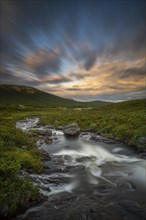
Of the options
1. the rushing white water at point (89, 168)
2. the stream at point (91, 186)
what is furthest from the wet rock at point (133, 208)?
the rushing white water at point (89, 168)

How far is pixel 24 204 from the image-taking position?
8.32m

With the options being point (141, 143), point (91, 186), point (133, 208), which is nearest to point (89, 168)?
point (91, 186)

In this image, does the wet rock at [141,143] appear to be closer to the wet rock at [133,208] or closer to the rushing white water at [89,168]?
the rushing white water at [89,168]

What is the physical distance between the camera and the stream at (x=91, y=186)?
8.30m

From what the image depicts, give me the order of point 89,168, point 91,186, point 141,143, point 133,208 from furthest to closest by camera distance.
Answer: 1. point 141,143
2. point 89,168
3. point 91,186
4. point 133,208

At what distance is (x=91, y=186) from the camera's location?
11.3 metres

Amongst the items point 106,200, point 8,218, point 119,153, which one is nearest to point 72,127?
point 119,153

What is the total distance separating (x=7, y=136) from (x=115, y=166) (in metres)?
9.24

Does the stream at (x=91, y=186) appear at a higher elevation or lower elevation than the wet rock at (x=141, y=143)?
lower

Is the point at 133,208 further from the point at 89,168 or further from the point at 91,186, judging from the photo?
the point at 89,168

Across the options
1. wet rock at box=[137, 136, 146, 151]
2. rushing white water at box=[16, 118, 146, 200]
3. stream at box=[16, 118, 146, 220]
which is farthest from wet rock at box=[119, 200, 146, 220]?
wet rock at box=[137, 136, 146, 151]

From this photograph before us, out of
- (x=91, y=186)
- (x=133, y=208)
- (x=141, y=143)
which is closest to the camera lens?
(x=133, y=208)

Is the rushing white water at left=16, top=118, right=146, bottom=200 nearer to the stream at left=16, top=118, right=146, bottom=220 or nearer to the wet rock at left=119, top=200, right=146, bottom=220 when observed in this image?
the stream at left=16, top=118, right=146, bottom=220

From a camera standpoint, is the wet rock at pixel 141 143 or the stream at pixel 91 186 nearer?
the stream at pixel 91 186
